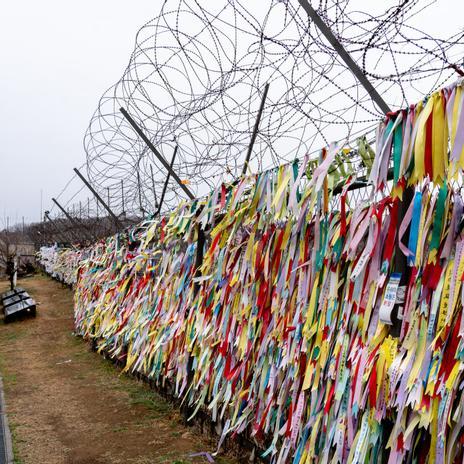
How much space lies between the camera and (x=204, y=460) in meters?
4.14

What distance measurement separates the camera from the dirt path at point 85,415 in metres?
4.52

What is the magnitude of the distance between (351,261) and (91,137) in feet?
16.1

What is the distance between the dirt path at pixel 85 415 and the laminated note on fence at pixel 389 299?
2253mm

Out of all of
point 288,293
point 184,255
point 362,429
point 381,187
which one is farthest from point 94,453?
point 381,187

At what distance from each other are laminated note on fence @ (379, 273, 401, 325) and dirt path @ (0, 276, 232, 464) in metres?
2.25

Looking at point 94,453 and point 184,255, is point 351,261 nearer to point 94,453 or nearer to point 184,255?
point 184,255

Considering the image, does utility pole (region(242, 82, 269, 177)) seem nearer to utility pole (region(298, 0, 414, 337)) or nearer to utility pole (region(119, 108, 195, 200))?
utility pole (region(119, 108, 195, 200))

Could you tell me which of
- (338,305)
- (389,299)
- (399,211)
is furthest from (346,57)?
(338,305)

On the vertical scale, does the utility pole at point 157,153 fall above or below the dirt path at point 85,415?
above

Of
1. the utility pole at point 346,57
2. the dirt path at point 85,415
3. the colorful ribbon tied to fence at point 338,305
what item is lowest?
the dirt path at point 85,415

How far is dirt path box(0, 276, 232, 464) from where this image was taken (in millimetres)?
4523

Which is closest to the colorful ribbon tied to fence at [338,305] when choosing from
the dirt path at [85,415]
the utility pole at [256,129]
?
the utility pole at [256,129]

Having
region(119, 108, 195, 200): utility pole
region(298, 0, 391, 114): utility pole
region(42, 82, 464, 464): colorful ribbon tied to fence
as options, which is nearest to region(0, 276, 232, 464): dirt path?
region(42, 82, 464, 464): colorful ribbon tied to fence

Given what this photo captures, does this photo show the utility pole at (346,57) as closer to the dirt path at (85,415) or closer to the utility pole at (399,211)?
the utility pole at (399,211)
